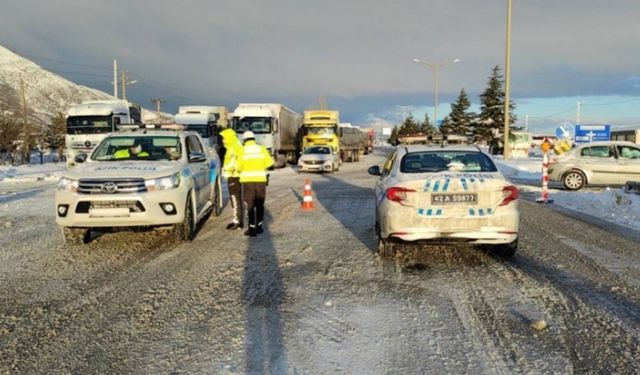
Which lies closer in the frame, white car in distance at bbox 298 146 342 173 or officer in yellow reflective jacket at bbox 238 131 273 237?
officer in yellow reflective jacket at bbox 238 131 273 237

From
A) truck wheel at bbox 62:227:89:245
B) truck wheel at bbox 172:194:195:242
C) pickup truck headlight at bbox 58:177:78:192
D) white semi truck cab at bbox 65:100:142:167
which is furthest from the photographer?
white semi truck cab at bbox 65:100:142:167

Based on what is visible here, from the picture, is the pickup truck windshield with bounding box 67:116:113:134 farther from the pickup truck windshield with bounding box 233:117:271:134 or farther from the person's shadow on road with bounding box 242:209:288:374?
the person's shadow on road with bounding box 242:209:288:374

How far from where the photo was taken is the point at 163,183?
733cm

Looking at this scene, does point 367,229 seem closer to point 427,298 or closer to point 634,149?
point 427,298

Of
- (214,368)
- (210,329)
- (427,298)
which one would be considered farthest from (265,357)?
(427,298)

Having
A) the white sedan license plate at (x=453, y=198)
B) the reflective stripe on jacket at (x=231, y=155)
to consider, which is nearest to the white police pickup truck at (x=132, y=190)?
the reflective stripe on jacket at (x=231, y=155)

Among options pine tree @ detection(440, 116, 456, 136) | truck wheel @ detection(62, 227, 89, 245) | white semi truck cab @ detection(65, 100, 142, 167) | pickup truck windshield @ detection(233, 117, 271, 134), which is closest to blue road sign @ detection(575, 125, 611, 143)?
pickup truck windshield @ detection(233, 117, 271, 134)

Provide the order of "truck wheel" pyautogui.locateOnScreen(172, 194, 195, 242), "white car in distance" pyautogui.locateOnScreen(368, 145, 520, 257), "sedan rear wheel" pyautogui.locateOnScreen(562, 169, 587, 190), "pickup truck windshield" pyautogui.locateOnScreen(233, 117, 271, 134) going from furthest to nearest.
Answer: "pickup truck windshield" pyautogui.locateOnScreen(233, 117, 271, 134)
"sedan rear wheel" pyautogui.locateOnScreen(562, 169, 587, 190)
"truck wheel" pyautogui.locateOnScreen(172, 194, 195, 242)
"white car in distance" pyautogui.locateOnScreen(368, 145, 520, 257)

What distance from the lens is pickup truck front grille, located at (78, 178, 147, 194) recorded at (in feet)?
23.1

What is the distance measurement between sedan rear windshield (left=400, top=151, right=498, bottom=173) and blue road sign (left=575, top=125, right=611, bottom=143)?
85.9 feet

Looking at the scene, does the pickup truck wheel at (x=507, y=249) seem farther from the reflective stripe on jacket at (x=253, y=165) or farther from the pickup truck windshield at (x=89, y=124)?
the pickup truck windshield at (x=89, y=124)

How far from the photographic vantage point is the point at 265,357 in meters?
3.78

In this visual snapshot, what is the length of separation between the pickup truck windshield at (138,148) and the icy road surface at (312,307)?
4.40ft

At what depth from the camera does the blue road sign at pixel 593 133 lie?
29594 millimetres
